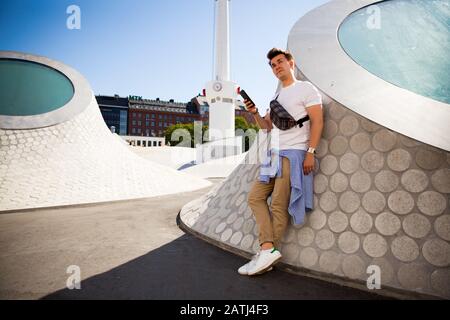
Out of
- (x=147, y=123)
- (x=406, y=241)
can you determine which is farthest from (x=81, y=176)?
(x=147, y=123)

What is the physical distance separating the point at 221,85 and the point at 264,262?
40.5 meters

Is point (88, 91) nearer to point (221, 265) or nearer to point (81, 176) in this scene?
point (81, 176)

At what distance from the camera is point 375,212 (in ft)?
8.24

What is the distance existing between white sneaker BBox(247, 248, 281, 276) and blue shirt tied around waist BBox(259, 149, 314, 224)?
389mm

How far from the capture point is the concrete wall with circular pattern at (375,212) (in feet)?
7.23

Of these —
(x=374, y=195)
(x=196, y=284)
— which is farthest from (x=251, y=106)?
(x=196, y=284)

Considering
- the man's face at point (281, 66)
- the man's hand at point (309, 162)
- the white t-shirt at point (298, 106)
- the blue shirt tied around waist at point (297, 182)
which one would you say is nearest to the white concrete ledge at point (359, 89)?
the white t-shirt at point (298, 106)

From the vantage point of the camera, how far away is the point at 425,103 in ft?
9.00

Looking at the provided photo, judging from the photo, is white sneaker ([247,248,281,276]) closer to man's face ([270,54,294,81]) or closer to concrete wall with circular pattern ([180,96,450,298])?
concrete wall with circular pattern ([180,96,450,298])

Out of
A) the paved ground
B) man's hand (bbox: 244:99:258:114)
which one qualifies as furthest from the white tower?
man's hand (bbox: 244:99:258:114)

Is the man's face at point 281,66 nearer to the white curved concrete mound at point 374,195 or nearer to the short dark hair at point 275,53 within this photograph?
the short dark hair at point 275,53

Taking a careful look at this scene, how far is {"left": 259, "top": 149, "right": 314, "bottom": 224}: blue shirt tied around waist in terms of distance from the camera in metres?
2.68

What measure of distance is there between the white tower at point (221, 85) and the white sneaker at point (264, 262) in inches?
1524

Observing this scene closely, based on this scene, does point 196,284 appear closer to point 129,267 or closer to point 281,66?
point 129,267
